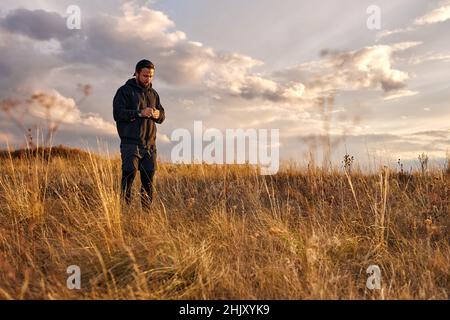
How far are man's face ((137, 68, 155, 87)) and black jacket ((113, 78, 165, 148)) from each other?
0.28ft

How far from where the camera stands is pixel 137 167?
6.14m

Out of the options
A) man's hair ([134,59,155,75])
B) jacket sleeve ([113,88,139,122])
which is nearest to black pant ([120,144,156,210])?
jacket sleeve ([113,88,139,122])

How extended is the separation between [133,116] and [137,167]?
0.69 m

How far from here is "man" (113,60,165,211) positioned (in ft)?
19.9

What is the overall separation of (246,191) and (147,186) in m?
Answer: 2.16

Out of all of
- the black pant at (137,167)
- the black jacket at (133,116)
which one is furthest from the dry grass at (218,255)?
the black jacket at (133,116)

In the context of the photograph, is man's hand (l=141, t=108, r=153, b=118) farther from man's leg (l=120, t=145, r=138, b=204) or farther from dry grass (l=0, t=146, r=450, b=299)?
dry grass (l=0, t=146, r=450, b=299)

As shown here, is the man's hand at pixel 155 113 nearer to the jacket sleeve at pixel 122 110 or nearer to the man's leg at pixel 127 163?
the jacket sleeve at pixel 122 110

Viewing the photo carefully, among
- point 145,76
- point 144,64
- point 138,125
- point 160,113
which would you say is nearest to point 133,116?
point 138,125

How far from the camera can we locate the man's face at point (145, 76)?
20.3 feet

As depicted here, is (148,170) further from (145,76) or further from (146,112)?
(145,76)
